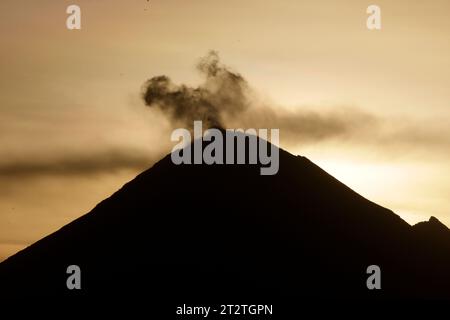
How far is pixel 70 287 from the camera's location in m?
77.4

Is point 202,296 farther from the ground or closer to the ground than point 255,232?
closer to the ground

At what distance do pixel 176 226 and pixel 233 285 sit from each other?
12523 millimetres

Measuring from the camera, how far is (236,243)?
81938mm

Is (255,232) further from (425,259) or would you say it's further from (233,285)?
(425,259)

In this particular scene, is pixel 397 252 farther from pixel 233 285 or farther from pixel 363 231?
pixel 233 285

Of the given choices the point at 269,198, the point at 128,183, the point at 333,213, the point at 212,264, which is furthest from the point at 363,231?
the point at 128,183

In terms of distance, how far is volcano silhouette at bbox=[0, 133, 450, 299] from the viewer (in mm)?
76250

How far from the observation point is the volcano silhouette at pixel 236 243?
250 feet
